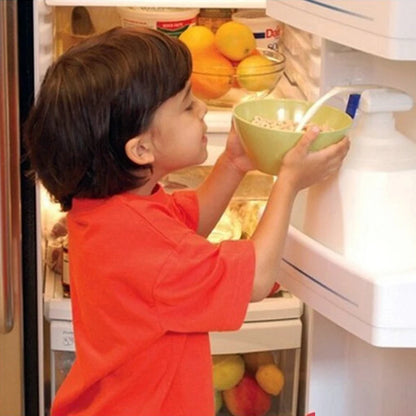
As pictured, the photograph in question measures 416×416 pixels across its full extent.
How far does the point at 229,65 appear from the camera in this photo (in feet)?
6.34

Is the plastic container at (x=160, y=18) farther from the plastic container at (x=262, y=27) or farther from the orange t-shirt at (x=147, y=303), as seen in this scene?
the orange t-shirt at (x=147, y=303)

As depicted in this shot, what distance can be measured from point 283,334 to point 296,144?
0.73 m

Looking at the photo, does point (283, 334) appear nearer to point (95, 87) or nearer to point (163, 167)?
point (163, 167)

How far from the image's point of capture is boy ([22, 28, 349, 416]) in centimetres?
138

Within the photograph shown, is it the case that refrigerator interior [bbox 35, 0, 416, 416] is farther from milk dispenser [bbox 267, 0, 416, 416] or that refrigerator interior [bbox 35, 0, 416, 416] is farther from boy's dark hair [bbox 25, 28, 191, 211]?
boy's dark hair [bbox 25, 28, 191, 211]

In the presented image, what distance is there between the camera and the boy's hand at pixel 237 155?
1572 millimetres

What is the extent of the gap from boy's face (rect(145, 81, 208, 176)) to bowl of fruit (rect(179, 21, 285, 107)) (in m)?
0.42

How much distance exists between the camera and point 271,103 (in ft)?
4.97

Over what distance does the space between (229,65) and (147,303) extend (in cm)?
66

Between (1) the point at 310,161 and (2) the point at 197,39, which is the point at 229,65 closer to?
(2) the point at 197,39

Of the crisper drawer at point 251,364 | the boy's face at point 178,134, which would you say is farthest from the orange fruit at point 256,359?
the boy's face at point 178,134

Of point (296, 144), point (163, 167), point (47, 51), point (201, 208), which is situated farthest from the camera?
point (47, 51)

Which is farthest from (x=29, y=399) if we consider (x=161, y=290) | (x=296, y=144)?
(x=296, y=144)

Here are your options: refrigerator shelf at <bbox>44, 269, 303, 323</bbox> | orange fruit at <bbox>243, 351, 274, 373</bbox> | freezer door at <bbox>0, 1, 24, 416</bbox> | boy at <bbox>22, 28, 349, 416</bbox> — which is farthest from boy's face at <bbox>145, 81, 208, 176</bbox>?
orange fruit at <bbox>243, 351, 274, 373</bbox>
